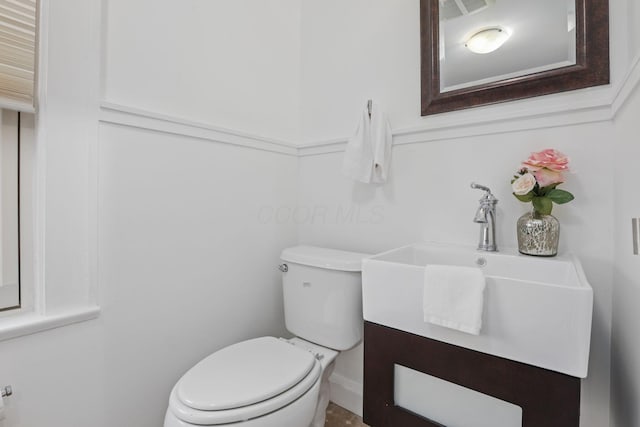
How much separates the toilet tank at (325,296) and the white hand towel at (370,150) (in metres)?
0.36

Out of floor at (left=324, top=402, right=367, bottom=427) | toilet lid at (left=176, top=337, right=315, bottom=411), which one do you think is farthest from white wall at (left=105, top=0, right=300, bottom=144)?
floor at (left=324, top=402, right=367, bottom=427)

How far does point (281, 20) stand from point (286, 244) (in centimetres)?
115

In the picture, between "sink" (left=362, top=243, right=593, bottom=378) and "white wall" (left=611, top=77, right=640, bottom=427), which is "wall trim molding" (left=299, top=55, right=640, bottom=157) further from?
"sink" (left=362, top=243, right=593, bottom=378)

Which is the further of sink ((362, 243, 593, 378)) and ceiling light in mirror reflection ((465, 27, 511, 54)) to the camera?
ceiling light in mirror reflection ((465, 27, 511, 54))

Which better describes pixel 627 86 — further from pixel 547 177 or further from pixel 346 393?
pixel 346 393

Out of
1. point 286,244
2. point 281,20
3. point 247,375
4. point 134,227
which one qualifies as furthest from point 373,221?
point 281,20

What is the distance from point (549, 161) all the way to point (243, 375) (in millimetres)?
1126

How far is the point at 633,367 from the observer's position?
68 cm

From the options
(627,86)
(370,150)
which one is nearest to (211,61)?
(370,150)

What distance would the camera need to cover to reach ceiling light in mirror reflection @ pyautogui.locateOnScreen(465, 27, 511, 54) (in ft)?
3.50

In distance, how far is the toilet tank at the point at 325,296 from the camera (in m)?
1.14

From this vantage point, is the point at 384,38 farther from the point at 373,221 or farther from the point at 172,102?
the point at 172,102

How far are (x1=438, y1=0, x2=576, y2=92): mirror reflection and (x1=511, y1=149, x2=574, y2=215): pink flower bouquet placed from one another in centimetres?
33

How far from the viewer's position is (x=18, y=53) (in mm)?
788
